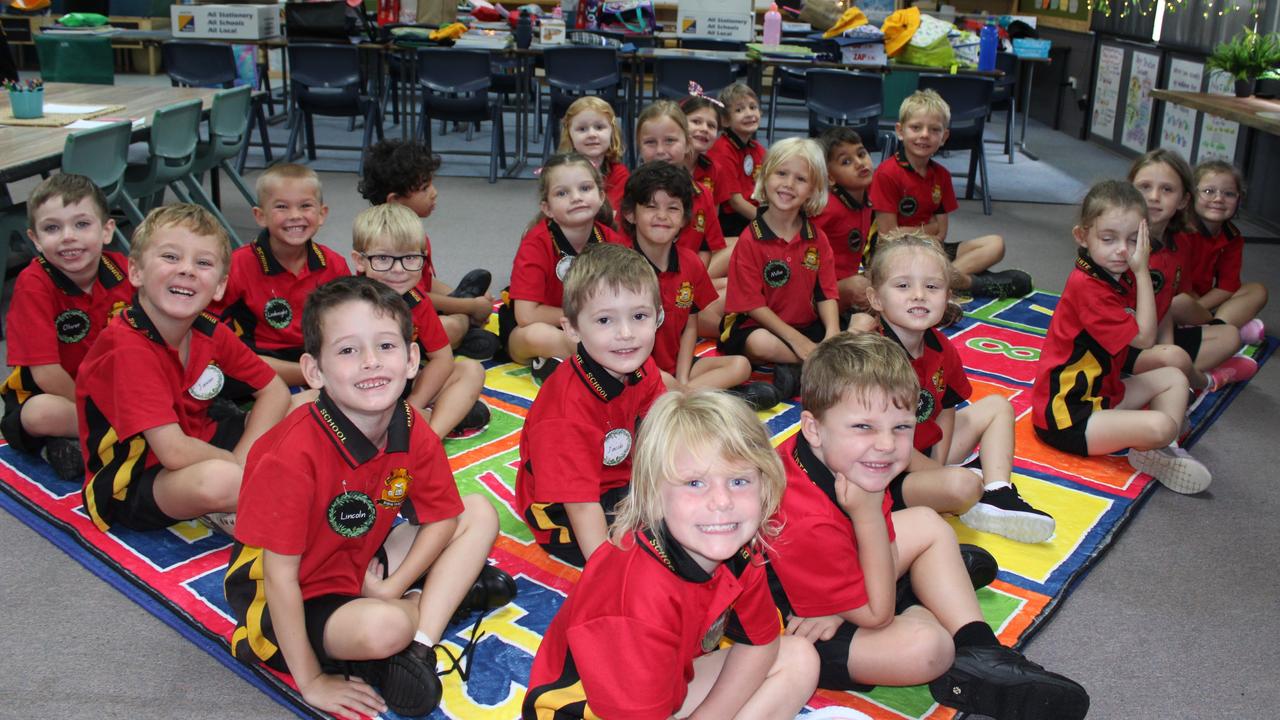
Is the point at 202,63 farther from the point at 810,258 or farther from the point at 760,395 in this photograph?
the point at 760,395

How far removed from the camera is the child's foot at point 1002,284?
13.5 ft

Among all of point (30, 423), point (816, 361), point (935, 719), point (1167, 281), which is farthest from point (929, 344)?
point (30, 423)

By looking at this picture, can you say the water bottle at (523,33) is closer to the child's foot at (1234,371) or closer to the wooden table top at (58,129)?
the wooden table top at (58,129)

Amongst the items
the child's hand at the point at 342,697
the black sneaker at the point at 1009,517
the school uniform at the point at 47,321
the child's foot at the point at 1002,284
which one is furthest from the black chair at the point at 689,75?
the child's hand at the point at 342,697

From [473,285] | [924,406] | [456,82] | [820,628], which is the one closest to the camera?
[820,628]

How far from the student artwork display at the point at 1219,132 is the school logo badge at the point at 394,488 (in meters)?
5.56

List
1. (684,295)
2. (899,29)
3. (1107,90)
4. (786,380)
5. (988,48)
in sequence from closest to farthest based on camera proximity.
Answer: (684,295) → (786,380) → (988,48) → (899,29) → (1107,90)

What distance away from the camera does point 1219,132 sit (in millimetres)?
6113

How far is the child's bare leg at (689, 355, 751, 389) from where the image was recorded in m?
2.98

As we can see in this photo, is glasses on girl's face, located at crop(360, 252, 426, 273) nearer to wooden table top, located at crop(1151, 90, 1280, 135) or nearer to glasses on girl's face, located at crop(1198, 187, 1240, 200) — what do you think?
glasses on girl's face, located at crop(1198, 187, 1240, 200)

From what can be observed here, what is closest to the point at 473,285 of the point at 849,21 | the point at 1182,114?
the point at 849,21

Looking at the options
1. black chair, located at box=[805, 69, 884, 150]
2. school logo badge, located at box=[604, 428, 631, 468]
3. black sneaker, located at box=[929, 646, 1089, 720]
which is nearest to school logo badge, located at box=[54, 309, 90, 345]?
school logo badge, located at box=[604, 428, 631, 468]

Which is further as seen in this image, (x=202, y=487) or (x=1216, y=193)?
(x=1216, y=193)

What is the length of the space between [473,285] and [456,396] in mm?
1129
